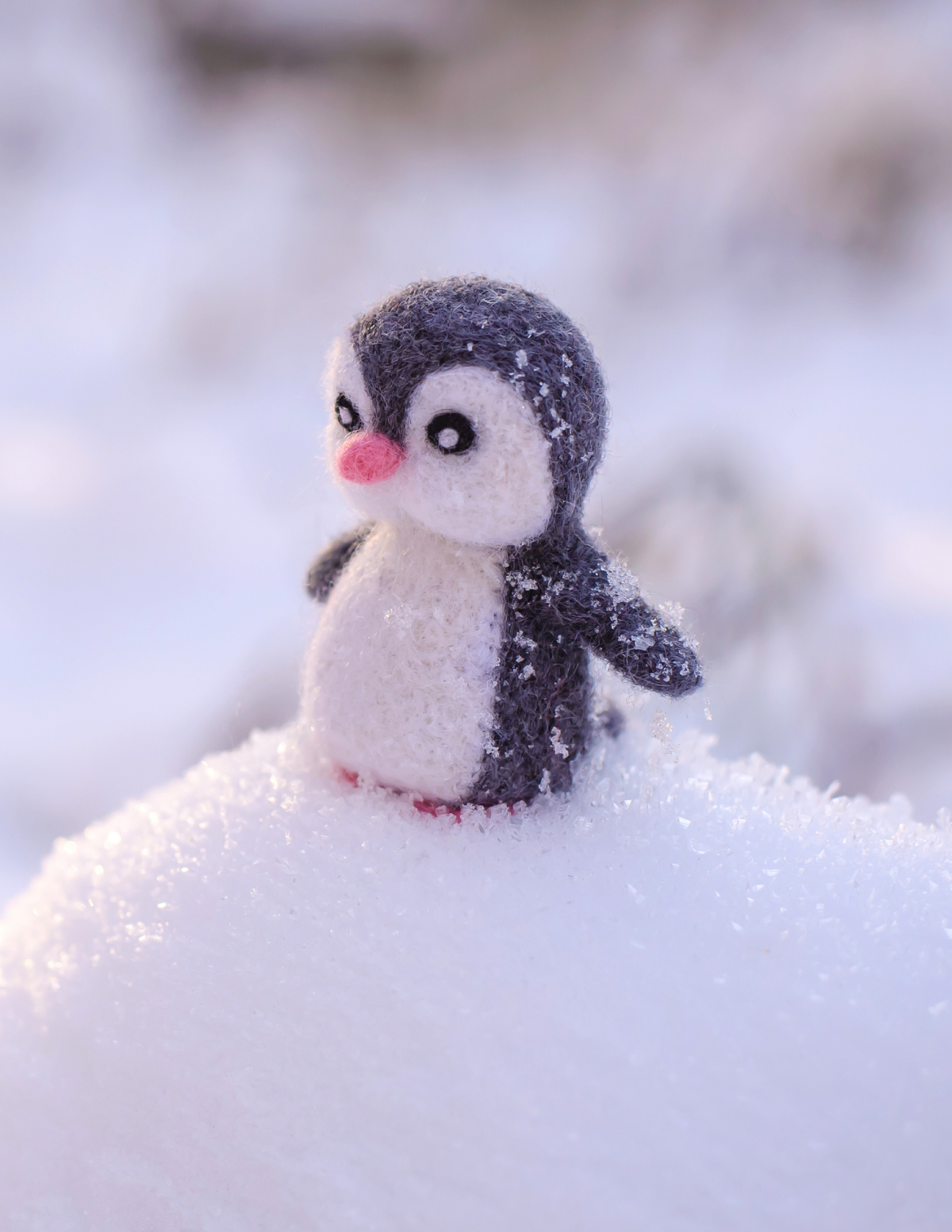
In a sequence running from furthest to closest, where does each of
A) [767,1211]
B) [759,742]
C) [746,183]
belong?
1. [746,183]
2. [759,742]
3. [767,1211]

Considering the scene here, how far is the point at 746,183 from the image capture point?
3.11 ft

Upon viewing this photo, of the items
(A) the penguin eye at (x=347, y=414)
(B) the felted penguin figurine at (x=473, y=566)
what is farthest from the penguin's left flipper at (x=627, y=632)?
(A) the penguin eye at (x=347, y=414)

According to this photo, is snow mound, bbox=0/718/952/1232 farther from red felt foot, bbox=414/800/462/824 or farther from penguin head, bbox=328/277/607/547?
penguin head, bbox=328/277/607/547

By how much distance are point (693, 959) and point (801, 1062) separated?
0.04m

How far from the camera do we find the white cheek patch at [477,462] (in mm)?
Answer: 345

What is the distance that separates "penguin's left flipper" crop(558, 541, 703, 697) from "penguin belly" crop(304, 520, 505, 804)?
35mm

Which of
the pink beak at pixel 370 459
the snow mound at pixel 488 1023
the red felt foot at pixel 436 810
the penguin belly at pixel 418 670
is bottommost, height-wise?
the snow mound at pixel 488 1023

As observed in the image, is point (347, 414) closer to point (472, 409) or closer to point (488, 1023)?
point (472, 409)

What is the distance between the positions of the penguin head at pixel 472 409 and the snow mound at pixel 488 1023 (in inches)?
4.5

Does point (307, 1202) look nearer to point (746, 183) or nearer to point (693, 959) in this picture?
point (693, 959)

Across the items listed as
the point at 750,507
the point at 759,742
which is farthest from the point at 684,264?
the point at 759,742

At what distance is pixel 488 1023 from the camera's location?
302 mm

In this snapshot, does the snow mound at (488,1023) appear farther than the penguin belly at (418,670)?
No

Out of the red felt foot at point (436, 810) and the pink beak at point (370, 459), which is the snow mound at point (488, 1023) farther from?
the pink beak at point (370, 459)
